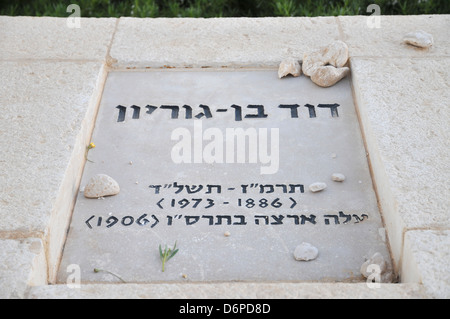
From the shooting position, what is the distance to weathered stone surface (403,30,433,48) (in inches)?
154

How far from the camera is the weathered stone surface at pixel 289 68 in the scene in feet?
12.5

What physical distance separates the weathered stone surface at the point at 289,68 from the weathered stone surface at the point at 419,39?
653 millimetres

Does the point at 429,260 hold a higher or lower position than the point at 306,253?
higher

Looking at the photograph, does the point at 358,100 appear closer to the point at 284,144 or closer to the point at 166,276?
the point at 284,144

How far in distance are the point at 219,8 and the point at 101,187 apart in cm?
245

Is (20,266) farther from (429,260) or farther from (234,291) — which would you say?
(429,260)

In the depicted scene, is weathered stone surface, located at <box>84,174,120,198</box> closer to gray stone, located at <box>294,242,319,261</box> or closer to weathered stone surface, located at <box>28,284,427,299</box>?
weathered stone surface, located at <box>28,284,427,299</box>

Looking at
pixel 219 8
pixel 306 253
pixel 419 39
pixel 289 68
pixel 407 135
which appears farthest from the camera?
pixel 219 8

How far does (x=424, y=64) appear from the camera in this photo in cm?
378

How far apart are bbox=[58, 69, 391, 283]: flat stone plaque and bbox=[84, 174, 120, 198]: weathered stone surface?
28mm

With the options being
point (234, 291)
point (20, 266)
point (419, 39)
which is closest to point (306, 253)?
point (234, 291)

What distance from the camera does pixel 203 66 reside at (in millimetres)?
3922
